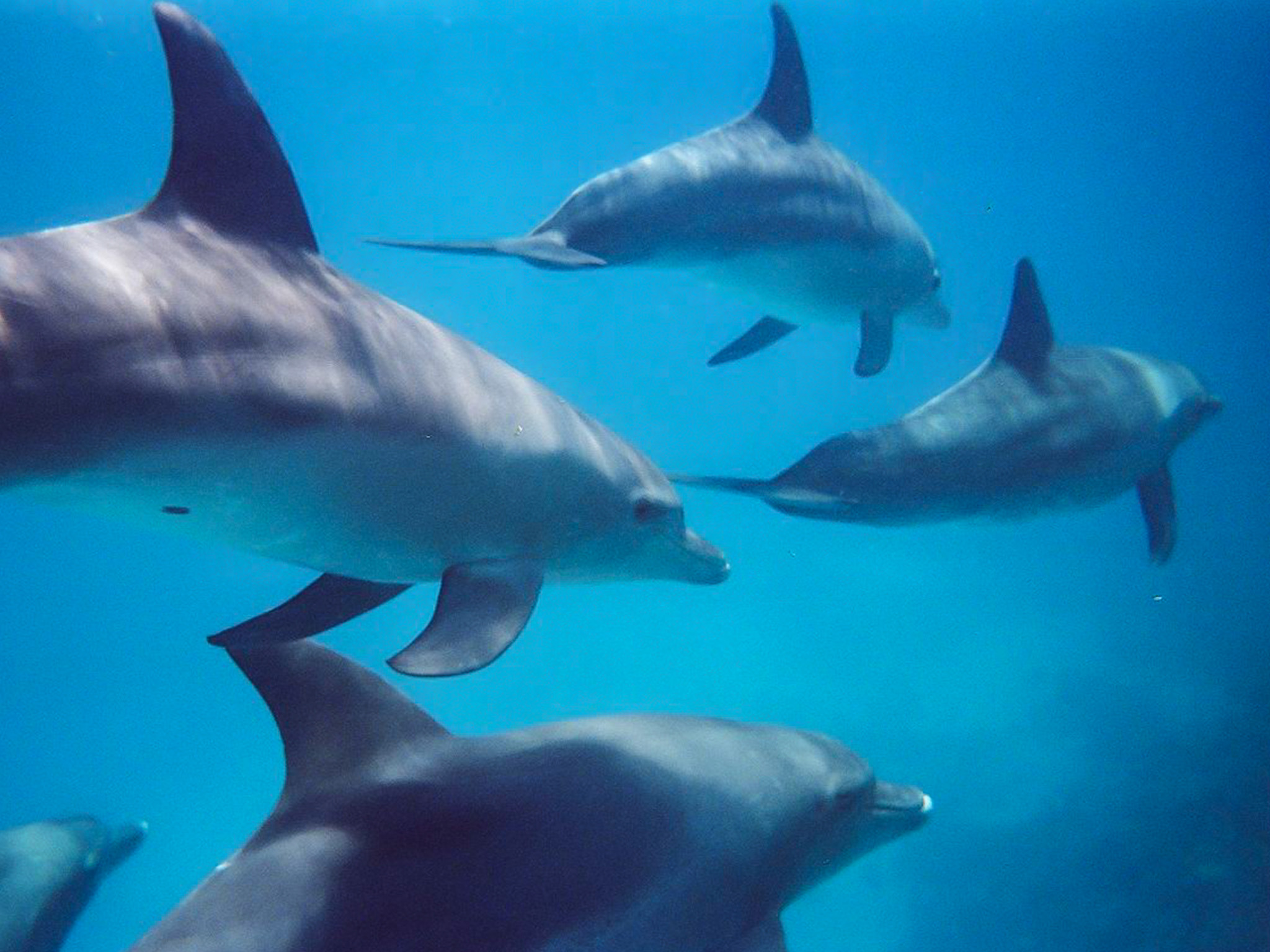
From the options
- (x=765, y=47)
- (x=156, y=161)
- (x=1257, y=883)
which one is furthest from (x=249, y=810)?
(x=765, y=47)

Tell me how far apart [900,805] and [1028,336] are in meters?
4.35

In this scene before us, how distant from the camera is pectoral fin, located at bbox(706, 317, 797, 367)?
36.1ft

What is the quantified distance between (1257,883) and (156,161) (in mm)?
28217

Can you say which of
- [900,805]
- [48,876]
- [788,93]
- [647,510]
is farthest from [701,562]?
[48,876]

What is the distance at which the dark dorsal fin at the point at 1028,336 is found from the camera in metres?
7.81

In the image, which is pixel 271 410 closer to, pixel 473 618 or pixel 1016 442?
pixel 473 618

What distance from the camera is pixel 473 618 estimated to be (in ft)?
14.6

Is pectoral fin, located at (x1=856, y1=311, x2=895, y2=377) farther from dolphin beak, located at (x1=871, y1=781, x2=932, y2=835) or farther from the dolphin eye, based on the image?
dolphin beak, located at (x1=871, y1=781, x2=932, y2=835)

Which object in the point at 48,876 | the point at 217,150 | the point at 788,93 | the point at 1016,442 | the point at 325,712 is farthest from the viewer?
the point at 788,93

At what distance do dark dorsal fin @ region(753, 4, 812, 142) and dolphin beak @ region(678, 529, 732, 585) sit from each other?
468 cm

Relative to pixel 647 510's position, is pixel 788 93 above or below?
above

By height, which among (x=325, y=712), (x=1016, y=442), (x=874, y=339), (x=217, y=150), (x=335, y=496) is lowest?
(x=325, y=712)

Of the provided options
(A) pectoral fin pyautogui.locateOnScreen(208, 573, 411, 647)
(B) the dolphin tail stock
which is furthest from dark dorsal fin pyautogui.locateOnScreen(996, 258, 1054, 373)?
(A) pectoral fin pyautogui.locateOnScreen(208, 573, 411, 647)

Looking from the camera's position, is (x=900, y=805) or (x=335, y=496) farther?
(x=900, y=805)
